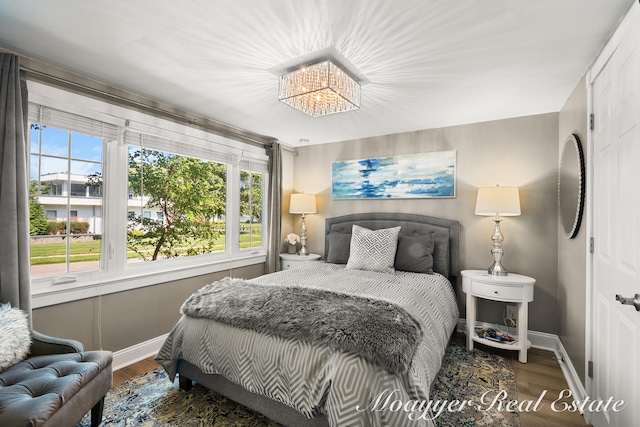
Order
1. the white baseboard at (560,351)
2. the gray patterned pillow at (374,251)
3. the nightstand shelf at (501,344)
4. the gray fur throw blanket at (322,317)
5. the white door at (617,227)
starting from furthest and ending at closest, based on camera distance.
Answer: the gray patterned pillow at (374,251)
the nightstand shelf at (501,344)
the white baseboard at (560,351)
the gray fur throw blanket at (322,317)
the white door at (617,227)

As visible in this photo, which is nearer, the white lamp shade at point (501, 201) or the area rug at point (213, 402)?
the area rug at point (213, 402)

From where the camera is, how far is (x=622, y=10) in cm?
155

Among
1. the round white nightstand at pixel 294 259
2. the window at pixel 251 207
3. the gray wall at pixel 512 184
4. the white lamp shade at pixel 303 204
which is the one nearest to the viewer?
the gray wall at pixel 512 184

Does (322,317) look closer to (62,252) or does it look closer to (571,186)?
(62,252)

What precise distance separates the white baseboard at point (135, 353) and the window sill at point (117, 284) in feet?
1.74

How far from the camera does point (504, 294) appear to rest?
2781mm

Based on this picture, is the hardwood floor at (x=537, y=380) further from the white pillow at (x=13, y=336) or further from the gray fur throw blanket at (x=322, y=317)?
the gray fur throw blanket at (x=322, y=317)

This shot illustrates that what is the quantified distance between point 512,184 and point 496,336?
155 cm

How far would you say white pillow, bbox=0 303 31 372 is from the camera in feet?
5.36

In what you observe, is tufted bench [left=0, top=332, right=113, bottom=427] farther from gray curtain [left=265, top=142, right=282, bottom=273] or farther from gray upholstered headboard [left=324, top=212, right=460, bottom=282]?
gray upholstered headboard [left=324, top=212, right=460, bottom=282]

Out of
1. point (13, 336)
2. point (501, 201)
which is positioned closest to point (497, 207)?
point (501, 201)

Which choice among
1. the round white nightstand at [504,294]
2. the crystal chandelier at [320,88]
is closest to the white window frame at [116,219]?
the crystal chandelier at [320,88]

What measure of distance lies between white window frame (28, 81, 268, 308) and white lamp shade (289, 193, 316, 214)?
108 centimetres

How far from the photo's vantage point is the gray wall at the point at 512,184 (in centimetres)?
303
